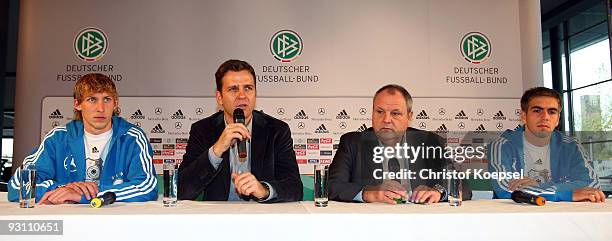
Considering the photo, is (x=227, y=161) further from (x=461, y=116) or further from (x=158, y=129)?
(x=461, y=116)

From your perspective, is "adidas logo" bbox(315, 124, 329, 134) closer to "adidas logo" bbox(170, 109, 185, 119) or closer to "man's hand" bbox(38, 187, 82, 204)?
"adidas logo" bbox(170, 109, 185, 119)

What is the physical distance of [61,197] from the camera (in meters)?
1.70

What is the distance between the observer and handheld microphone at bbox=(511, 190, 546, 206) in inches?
59.4

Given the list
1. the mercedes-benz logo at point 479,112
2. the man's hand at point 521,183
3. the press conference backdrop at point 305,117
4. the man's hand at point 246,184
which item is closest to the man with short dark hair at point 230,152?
the man's hand at point 246,184

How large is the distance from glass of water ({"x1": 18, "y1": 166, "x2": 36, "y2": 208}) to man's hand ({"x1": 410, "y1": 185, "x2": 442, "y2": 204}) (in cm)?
115

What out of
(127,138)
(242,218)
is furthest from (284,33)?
(242,218)

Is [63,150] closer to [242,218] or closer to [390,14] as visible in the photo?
[242,218]

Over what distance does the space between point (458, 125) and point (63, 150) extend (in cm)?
314

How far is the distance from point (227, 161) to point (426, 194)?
1.03 meters

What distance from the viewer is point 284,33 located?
4.34 m

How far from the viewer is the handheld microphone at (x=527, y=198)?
4.95 feet

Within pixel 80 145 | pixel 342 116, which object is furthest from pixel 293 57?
pixel 80 145

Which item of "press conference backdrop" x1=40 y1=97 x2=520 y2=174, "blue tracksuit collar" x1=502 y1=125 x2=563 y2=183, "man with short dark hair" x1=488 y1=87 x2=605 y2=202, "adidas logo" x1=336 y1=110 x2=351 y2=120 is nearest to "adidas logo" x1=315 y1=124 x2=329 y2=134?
"press conference backdrop" x1=40 y1=97 x2=520 y2=174

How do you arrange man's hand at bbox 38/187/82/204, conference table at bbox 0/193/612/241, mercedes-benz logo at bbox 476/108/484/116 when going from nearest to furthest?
conference table at bbox 0/193/612/241
man's hand at bbox 38/187/82/204
mercedes-benz logo at bbox 476/108/484/116
